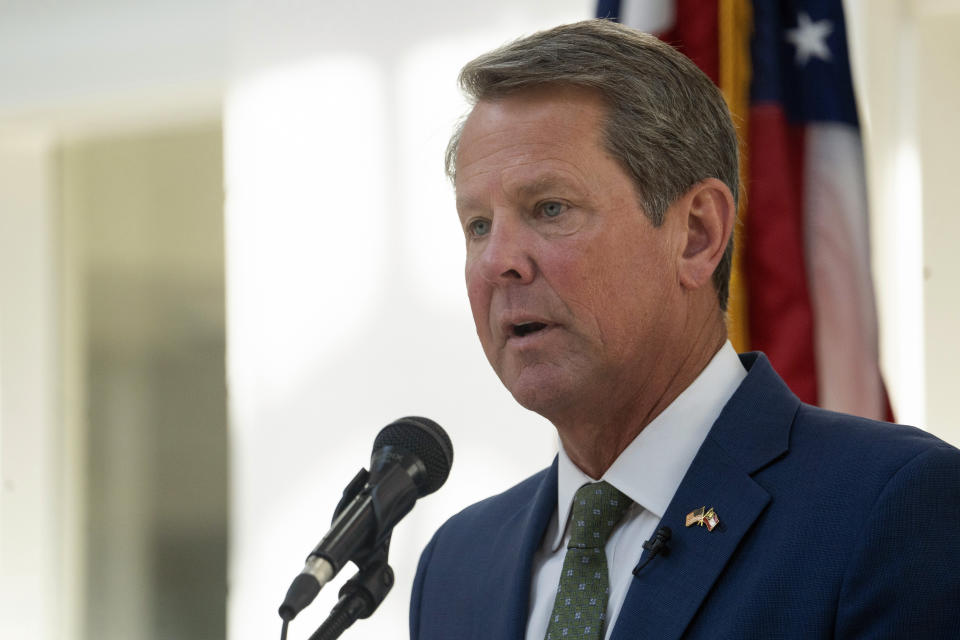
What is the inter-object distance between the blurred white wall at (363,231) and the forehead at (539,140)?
161 centimetres

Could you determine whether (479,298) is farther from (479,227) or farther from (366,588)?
(366,588)

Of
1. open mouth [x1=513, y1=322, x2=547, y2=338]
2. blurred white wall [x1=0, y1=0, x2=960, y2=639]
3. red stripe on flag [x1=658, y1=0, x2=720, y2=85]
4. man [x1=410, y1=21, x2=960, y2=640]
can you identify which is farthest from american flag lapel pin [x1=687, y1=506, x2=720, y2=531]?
blurred white wall [x1=0, y1=0, x2=960, y2=639]

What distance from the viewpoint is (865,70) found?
3051 mm

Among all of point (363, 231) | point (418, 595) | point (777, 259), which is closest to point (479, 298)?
point (418, 595)

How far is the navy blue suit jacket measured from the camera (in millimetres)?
1336

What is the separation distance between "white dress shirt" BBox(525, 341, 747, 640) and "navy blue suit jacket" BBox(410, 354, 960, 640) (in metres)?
0.04

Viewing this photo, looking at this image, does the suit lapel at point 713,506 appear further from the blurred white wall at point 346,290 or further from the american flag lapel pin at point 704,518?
the blurred white wall at point 346,290

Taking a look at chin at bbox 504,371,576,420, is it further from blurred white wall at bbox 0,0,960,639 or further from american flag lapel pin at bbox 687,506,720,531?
blurred white wall at bbox 0,0,960,639

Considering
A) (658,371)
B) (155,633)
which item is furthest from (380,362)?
(658,371)

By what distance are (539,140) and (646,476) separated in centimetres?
50

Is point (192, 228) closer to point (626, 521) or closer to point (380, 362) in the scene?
point (380, 362)

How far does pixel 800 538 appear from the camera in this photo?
1441mm

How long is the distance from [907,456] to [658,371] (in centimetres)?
40

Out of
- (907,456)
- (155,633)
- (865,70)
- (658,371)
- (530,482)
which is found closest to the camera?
(907,456)
